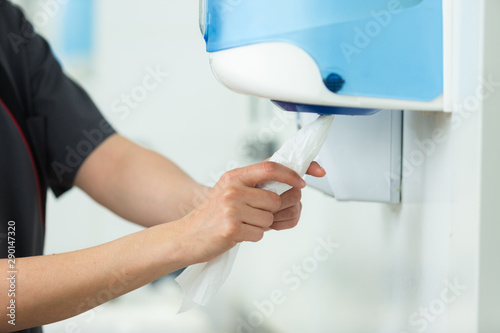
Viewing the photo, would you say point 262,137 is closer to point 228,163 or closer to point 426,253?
point 228,163

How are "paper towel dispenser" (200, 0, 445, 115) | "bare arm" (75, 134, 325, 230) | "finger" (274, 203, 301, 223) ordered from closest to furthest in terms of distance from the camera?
1. "paper towel dispenser" (200, 0, 445, 115)
2. "finger" (274, 203, 301, 223)
3. "bare arm" (75, 134, 325, 230)

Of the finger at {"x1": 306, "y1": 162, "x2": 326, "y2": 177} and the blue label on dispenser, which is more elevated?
the blue label on dispenser

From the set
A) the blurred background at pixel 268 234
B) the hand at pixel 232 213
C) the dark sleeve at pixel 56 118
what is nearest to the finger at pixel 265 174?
the hand at pixel 232 213

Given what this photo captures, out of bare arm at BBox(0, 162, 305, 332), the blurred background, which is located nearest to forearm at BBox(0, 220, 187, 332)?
bare arm at BBox(0, 162, 305, 332)

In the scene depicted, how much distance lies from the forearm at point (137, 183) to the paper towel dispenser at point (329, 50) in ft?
0.87

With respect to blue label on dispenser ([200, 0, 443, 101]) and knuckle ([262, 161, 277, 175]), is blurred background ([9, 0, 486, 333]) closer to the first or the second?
blue label on dispenser ([200, 0, 443, 101])

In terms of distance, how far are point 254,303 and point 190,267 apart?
0.85 meters

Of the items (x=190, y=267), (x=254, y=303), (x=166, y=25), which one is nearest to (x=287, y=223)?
(x=190, y=267)

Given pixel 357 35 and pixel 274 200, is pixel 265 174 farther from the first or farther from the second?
pixel 357 35

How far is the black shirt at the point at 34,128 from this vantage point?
2.19 ft

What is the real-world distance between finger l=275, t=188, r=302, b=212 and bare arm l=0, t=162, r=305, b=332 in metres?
0.04

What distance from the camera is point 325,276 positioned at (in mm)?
870

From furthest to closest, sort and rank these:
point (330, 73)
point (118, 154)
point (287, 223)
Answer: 1. point (118, 154)
2. point (287, 223)
3. point (330, 73)

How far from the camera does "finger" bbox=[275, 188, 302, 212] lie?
0.49 metres
